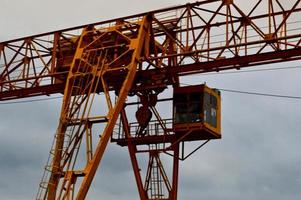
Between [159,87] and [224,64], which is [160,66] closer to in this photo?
[159,87]

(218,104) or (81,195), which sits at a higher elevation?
(218,104)

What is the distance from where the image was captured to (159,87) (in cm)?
3022

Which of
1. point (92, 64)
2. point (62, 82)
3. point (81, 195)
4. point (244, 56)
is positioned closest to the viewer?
point (81, 195)

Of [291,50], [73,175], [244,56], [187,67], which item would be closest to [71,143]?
[73,175]

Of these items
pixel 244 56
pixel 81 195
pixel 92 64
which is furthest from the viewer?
pixel 92 64

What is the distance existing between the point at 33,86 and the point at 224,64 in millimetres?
10507

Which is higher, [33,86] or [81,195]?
[33,86]

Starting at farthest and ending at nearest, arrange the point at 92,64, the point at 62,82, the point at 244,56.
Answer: the point at 62,82 → the point at 92,64 → the point at 244,56

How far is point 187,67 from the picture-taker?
1121 inches

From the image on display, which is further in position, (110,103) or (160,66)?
(160,66)

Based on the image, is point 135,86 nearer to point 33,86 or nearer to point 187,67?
point 187,67

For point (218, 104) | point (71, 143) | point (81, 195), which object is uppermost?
point (218, 104)

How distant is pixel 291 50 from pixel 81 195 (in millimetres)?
10340

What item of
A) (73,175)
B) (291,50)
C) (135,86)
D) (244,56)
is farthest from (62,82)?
(291,50)
